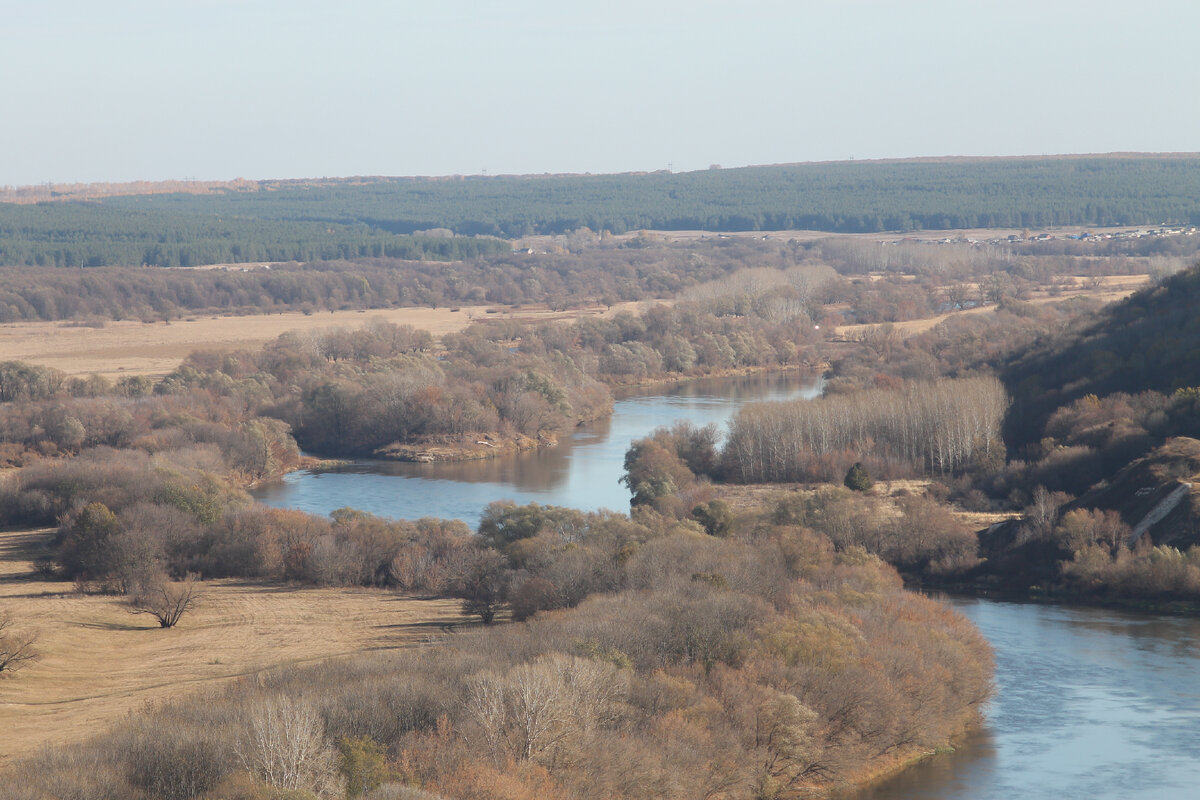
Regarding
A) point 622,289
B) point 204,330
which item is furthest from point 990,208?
point 204,330

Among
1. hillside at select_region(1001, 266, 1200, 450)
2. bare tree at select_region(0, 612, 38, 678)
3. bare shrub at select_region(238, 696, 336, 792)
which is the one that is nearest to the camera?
bare shrub at select_region(238, 696, 336, 792)

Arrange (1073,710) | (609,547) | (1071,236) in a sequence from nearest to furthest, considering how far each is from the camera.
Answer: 1. (1073,710)
2. (609,547)
3. (1071,236)

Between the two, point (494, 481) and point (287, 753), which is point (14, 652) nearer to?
point (287, 753)

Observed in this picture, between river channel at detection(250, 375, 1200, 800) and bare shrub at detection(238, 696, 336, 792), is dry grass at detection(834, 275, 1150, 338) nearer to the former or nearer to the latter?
river channel at detection(250, 375, 1200, 800)

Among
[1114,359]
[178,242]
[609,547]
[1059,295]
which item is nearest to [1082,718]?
[609,547]

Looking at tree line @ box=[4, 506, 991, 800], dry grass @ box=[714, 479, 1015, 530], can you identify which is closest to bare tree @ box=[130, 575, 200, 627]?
tree line @ box=[4, 506, 991, 800]

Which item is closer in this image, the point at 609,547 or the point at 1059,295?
the point at 609,547

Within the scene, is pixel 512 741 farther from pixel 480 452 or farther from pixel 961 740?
pixel 480 452
